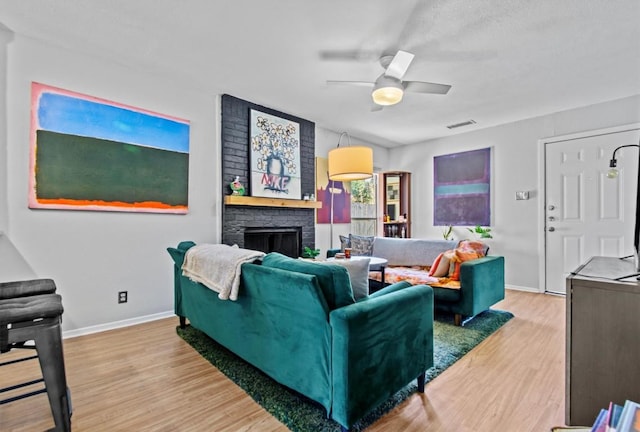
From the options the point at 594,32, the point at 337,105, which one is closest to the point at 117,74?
the point at 337,105

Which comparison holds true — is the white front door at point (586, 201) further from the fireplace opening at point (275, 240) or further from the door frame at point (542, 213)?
the fireplace opening at point (275, 240)

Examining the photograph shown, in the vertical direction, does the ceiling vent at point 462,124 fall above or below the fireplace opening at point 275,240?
above

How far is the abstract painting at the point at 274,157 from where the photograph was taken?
392 centimetres

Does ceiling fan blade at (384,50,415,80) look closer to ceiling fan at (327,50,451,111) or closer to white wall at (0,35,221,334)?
ceiling fan at (327,50,451,111)

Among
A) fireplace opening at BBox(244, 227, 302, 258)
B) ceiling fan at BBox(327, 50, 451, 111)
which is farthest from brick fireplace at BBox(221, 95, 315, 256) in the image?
ceiling fan at BBox(327, 50, 451, 111)

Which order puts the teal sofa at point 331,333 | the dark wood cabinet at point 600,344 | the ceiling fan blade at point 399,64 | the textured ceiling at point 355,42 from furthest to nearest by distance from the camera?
the ceiling fan blade at point 399,64
the textured ceiling at point 355,42
the teal sofa at point 331,333
the dark wood cabinet at point 600,344

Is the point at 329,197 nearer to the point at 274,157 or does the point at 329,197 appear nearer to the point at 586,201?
the point at 274,157

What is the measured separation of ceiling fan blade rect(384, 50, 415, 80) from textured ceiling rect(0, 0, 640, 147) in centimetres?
20

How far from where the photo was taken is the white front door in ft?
12.1

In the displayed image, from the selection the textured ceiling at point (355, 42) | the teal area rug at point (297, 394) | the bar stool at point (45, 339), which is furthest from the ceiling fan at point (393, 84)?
the bar stool at point (45, 339)

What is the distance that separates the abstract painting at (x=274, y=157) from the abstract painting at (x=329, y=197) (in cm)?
53

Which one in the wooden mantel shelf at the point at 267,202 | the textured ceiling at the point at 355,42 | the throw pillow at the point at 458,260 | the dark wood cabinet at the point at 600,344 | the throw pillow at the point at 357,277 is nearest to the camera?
the dark wood cabinet at the point at 600,344

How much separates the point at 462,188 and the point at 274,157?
10.3 feet

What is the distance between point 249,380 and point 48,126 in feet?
8.64
